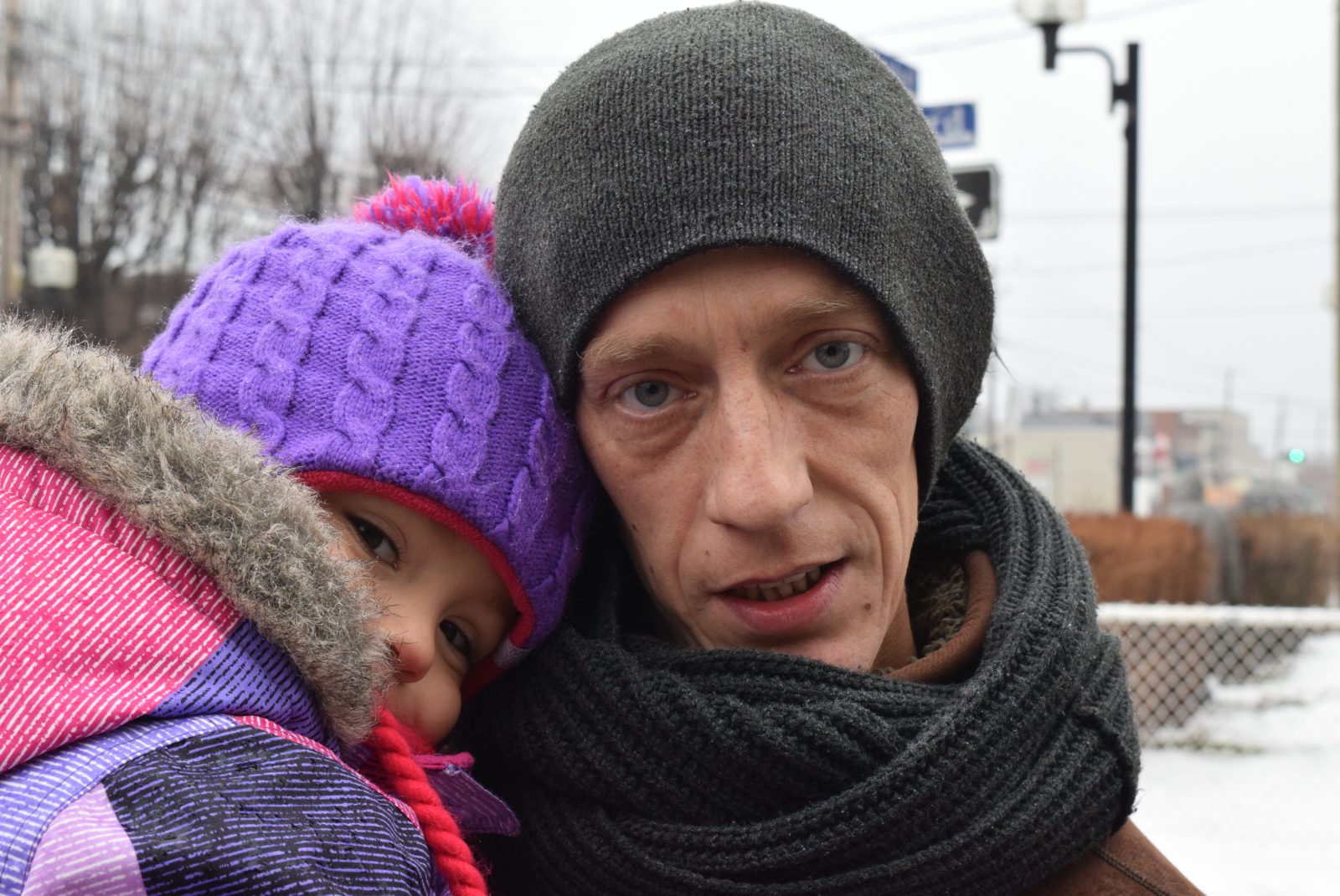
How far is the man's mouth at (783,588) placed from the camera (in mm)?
1550

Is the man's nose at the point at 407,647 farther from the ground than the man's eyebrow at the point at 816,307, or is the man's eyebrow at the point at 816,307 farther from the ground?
the man's eyebrow at the point at 816,307

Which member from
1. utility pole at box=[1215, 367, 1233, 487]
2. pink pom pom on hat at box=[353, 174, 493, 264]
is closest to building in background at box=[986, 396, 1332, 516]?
utility pole at box=[1215, 367, 1233, 487]

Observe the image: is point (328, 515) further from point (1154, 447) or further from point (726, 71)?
point (1154, 447)

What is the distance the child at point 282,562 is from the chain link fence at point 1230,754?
14.4ft

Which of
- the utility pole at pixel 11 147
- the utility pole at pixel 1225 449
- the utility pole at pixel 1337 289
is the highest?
the utility pole at pixel 11 147

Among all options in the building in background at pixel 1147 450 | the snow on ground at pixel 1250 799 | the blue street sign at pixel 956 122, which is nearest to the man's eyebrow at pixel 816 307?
the snow on ground at pixel 1250 799

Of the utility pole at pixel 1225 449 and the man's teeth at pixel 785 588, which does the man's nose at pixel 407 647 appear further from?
the utility pole at pixel 1225 449

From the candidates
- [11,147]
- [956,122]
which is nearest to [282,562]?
[956,122]

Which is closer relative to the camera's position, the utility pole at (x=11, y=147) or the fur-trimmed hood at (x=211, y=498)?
the fur-trimmed hood at (x=211, y=498)

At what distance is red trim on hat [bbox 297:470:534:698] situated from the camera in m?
1.42

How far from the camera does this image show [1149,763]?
7090mm

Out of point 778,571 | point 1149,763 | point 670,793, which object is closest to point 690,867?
point 670,793

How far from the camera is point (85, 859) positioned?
2.86 feet

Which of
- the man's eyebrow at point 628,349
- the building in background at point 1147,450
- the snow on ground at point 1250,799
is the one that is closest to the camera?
the man's eyebrow at point 628,349
